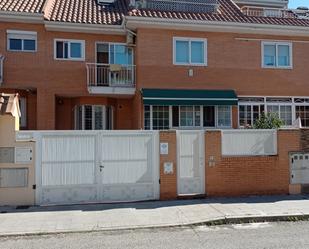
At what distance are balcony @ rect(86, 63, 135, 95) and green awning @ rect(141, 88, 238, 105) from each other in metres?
1.30

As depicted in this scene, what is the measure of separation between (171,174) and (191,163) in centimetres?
75

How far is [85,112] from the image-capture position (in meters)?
20.5

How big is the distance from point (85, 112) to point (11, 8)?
6.44 meters

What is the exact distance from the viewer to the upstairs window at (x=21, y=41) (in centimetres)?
1878

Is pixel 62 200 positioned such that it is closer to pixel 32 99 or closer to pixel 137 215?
pixel 137 215

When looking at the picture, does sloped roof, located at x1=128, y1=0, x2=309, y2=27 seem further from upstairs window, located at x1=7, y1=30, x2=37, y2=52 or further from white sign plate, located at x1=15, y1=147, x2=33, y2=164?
white sign plate, located at x1=15, y1=147, x2=33, y2=164

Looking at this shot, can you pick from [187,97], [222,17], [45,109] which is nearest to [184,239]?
[187,97]

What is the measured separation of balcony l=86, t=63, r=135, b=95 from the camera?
18.6 metres

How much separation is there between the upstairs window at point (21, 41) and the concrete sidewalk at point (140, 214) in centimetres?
1084

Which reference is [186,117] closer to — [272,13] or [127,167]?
[127,167]

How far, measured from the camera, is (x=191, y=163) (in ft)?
38.3

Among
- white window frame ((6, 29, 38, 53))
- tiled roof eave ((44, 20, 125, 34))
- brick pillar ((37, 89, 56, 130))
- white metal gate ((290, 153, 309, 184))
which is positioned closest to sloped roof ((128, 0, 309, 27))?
tiled roof eave ((44, 20, 125, 34))

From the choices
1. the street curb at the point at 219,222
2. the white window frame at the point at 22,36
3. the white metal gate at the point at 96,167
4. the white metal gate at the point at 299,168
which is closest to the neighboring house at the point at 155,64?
the white window frame at the point at 22,36

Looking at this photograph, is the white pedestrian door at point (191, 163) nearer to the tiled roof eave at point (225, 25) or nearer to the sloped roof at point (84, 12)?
the tiled roof eave at point (225, 25)
